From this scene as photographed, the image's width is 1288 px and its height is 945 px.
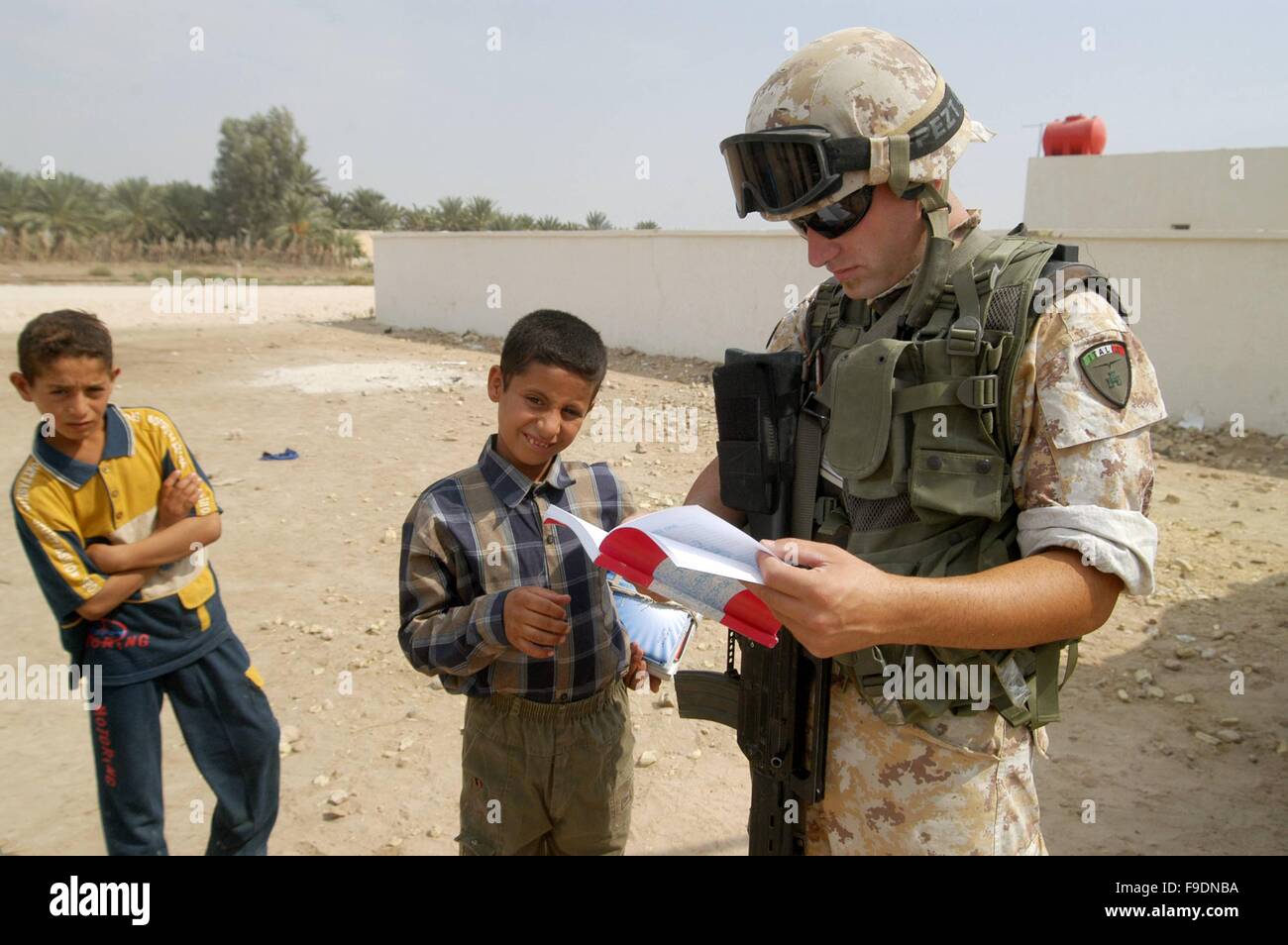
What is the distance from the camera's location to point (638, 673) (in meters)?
2.26

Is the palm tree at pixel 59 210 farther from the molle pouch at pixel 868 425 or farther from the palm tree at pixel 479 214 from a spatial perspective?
the molle pouch at pixel 868 425

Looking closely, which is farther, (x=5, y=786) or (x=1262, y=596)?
(x=1262, y=596)

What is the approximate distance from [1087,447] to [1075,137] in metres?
17.8

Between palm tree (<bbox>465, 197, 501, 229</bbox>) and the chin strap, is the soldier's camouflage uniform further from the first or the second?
palm tree (<bbox>465, 197, 501, 229</bbox>)

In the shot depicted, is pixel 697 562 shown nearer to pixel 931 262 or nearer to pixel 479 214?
pixel 931 262

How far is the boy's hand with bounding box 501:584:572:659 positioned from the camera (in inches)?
71.9

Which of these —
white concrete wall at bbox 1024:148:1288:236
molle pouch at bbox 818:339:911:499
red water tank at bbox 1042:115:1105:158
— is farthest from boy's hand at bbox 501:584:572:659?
red water tank at bbox 1042:115:1105:158

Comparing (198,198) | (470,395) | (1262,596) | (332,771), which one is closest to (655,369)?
(470,395)

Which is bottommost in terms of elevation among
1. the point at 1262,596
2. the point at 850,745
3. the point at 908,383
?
the point at 1262,596

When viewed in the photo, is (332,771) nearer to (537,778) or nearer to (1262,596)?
(537,778)

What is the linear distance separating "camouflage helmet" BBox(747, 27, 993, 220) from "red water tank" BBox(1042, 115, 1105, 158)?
683 inches

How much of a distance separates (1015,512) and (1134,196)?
16.6m

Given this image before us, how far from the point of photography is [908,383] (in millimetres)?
1498

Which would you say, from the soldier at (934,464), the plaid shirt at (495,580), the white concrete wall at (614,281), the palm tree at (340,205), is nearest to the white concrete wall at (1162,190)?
the white concrete wall at (614,281)
